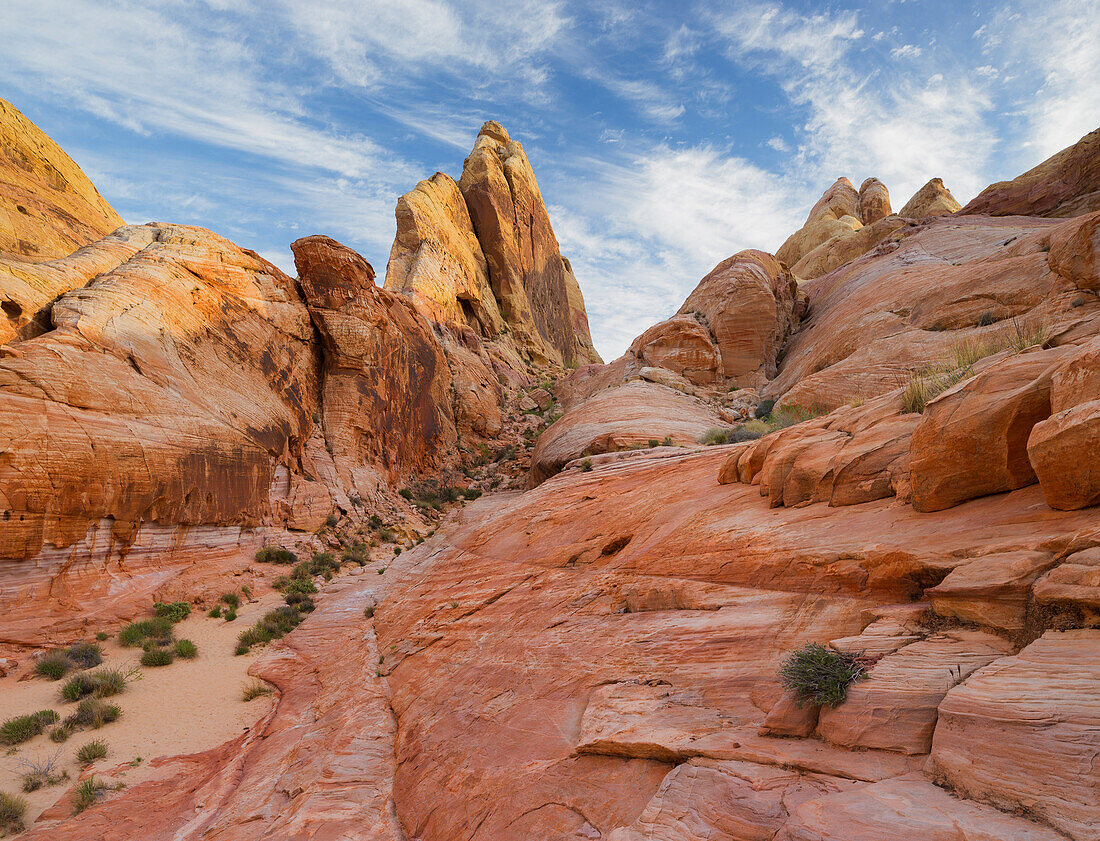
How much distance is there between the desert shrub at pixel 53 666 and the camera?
33.1 feet

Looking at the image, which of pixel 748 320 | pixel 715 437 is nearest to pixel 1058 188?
pixel 748 320

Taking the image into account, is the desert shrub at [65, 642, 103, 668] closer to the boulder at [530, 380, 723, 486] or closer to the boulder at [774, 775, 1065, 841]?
the boulder at [530, 380, 723, 486]

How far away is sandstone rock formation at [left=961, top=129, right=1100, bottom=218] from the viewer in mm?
25203

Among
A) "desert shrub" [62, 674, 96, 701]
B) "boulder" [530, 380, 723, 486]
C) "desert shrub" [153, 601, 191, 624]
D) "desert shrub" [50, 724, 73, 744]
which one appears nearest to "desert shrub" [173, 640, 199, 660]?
A: "desert shrub" [153, 601, 191, 624]

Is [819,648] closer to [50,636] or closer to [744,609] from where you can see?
[744,609]

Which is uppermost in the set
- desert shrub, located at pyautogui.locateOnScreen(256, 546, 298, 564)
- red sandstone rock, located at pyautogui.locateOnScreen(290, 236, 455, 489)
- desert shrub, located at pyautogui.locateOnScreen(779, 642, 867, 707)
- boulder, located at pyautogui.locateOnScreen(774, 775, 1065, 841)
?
red sandstone rock, located at pyautogui.locateOnScreen(290, 236, 455, 489)

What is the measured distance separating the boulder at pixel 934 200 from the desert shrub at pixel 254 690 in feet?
169

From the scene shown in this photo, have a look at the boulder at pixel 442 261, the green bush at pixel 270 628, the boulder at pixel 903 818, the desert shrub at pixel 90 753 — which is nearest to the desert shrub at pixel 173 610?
the green bush at pixel 270 628

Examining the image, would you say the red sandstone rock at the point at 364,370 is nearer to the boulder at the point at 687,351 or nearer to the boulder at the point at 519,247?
the boulder at the point at 687,351

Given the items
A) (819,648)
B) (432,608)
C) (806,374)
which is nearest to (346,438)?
(432,608)

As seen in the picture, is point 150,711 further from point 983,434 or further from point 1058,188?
point 1058,188

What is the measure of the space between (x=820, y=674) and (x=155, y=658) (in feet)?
45.3

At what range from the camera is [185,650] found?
38.4ft

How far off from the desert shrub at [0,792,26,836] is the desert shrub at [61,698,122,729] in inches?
84.8
